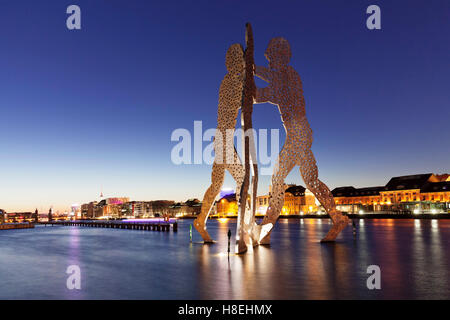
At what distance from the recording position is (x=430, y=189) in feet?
300

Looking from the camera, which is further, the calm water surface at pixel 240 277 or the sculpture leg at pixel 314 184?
the sculpture leg at pixel 314 184

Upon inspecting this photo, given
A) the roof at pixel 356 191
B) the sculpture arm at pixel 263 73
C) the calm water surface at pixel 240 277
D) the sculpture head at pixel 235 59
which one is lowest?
the calm water surface at pixel 240 277

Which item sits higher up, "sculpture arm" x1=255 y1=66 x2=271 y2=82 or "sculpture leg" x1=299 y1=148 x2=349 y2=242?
"sculpture arm" x1=255 y1=66 x2=271 y2=82

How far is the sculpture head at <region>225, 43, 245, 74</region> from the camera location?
20406mm

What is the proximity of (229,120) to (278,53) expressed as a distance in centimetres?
501

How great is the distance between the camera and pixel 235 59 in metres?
20.7

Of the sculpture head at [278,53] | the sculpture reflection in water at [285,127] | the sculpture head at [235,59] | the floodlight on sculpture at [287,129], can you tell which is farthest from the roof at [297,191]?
the sculpture head at [235,59]

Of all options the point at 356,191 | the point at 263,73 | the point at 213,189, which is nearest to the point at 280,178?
the point at 213,189

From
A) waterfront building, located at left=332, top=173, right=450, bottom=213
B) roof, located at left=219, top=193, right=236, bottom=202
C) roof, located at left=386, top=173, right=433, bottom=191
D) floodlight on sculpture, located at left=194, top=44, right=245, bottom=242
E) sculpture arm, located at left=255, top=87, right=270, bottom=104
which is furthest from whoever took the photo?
roof, located at left=219, top=193, right=236, bottom=202

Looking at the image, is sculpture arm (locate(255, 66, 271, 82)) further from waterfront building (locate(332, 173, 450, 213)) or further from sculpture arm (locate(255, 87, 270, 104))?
waterfront building (locate(332, 173, 450, 213))

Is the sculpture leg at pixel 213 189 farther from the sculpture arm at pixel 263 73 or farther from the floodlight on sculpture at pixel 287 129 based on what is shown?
the sculpture arm at pixel 263 73

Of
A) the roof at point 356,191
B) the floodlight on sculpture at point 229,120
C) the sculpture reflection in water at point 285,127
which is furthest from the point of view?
the roof at point 356,191

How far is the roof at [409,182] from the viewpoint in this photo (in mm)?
94719

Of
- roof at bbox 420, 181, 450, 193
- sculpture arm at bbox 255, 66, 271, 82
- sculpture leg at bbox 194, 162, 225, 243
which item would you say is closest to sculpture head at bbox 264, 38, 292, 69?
sculpture arm at bbox 255, 66, 271, 82
